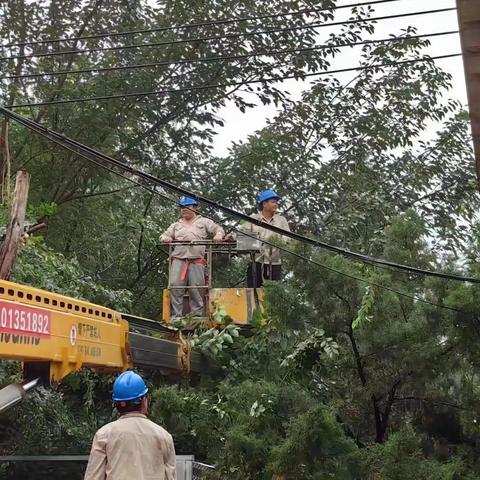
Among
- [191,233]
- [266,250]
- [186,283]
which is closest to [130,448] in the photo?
[266,250]

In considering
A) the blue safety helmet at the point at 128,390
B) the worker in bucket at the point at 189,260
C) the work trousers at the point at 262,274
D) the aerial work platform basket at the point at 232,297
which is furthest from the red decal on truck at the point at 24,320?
the work trousers at the point at 262,274

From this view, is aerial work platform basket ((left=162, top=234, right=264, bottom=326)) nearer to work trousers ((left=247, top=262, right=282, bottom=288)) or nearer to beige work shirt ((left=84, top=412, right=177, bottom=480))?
work trousers ((left=247, top=262, right=282, bottom=288))

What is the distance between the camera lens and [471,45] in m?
2.12

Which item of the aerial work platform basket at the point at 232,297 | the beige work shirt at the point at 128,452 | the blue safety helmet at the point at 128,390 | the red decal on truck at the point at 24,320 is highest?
the aerial work platform basket at the point at 232,297

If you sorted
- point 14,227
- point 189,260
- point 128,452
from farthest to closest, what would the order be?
point 189,260, point 14,227, point 128,452

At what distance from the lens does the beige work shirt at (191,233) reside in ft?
34.3

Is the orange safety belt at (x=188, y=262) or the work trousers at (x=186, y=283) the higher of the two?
the orange safety belt at (x=188, y=262)

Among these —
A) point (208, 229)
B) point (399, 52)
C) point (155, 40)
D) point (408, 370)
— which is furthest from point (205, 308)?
point (399, 52)

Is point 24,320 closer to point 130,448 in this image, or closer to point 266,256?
point 130,448

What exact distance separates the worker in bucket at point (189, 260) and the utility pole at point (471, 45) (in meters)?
8.15

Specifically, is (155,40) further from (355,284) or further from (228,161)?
(355,284)

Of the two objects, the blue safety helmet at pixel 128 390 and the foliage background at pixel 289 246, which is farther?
the foliage background at pixel 289 246

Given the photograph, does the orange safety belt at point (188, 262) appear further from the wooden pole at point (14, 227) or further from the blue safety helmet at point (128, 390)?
the blue safety helmet at point (128, 390)

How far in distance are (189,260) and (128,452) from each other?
5613 mm
